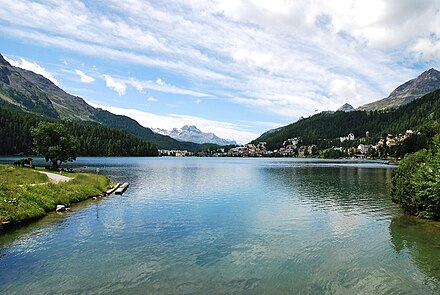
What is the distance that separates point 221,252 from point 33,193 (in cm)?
2712

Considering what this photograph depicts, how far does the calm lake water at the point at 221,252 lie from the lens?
794 inches

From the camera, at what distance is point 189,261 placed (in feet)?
79.3

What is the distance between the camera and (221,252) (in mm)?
26594

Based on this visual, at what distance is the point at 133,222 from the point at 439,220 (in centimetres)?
3440

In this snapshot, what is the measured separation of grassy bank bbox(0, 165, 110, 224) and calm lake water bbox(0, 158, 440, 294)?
212 centimetres

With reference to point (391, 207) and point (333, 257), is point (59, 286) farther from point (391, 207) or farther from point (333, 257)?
point (391, 207)

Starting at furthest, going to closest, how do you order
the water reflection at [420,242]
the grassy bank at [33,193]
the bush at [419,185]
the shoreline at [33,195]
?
the bush at [419,185] → the grassy bank at [33,193] → the shoreline at [33,195] → the water reflection at [420,242]

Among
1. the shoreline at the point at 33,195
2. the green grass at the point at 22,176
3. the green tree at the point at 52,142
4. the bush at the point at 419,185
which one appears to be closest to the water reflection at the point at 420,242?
the bush at the point at 419,185

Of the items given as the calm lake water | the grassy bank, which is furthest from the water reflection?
the grassy bank

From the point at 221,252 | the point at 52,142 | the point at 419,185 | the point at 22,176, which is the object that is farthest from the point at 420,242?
the point at 52,142

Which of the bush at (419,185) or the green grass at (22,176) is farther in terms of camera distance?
the green grass at (22,176)

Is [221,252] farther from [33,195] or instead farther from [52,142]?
[52,142]

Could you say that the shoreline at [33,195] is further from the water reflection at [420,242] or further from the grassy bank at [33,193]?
the water reflection at [420,242]

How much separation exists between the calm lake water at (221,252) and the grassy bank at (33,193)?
6.95 ft
